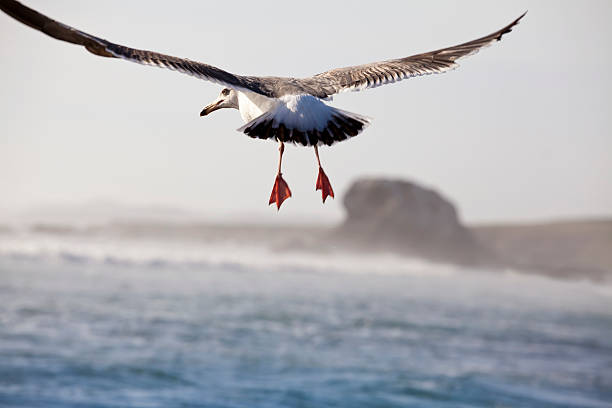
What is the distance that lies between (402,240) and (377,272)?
1384 cm

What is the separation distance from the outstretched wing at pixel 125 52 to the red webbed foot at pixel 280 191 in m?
0.64

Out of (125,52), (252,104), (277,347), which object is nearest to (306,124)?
(252,104)

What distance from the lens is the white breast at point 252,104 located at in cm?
459

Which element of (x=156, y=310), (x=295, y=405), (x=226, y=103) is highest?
(x=226, y=103)

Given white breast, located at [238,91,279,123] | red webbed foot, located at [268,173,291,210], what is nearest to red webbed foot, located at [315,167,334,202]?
red webbed foot, located at [268,173,291,210]

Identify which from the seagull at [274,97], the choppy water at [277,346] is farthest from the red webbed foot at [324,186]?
the choppy water at [277,346]

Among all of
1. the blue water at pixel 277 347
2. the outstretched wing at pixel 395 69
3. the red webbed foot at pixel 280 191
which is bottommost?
the blue water at pixel 277 347

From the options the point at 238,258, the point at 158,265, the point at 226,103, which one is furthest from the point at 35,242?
the point at 226,103

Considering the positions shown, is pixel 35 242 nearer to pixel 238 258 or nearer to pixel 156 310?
pixel 238 258

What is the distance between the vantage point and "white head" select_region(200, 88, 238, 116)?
5289 mm

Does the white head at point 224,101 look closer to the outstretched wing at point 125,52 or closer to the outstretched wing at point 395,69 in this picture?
the outstretched wing at point 395,69

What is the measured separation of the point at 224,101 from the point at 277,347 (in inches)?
477

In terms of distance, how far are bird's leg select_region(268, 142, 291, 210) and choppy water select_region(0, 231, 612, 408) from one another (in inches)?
311

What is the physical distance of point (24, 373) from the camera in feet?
43.4
